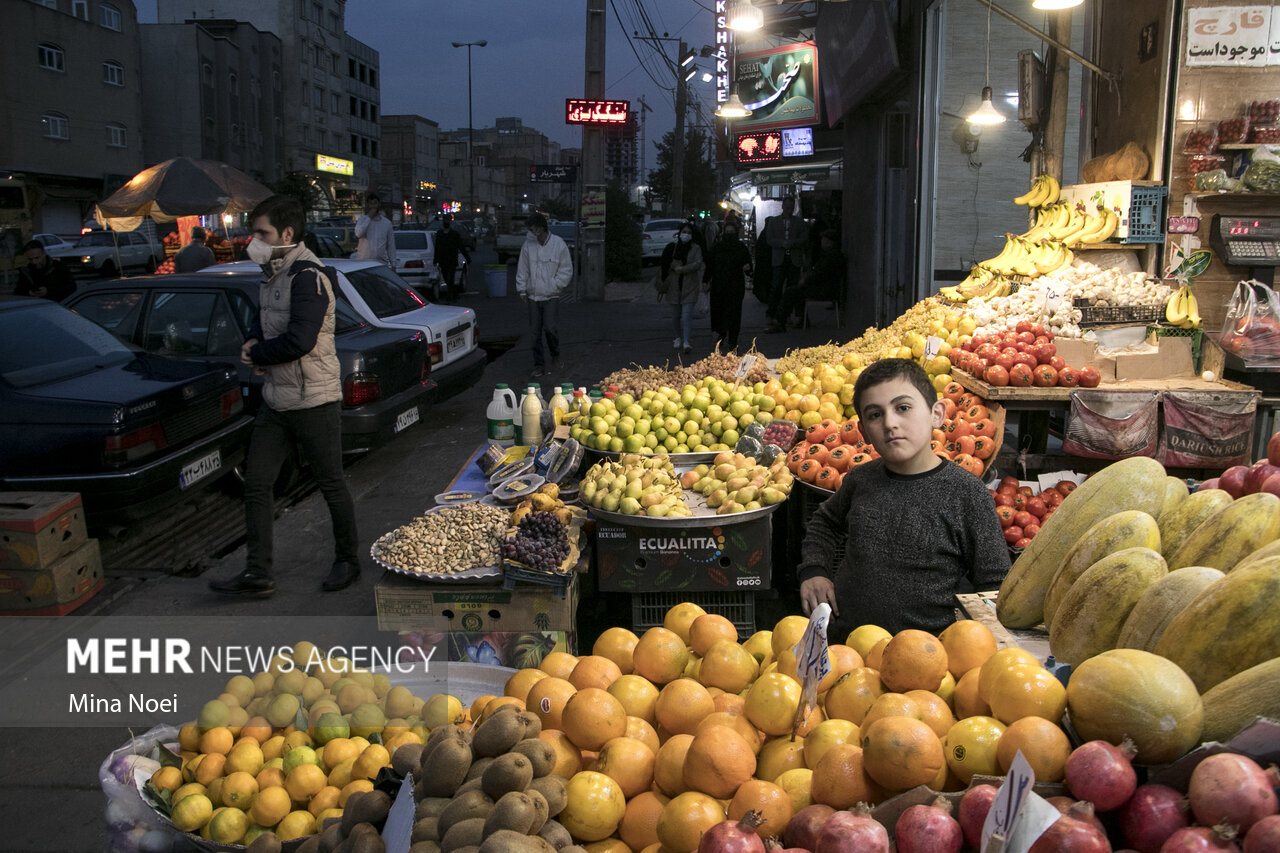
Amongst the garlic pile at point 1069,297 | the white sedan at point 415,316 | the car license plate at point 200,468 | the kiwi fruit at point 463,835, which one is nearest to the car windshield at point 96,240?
the white sedan at point 415,316

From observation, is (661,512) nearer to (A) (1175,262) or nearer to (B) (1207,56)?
(A) (1175,262)

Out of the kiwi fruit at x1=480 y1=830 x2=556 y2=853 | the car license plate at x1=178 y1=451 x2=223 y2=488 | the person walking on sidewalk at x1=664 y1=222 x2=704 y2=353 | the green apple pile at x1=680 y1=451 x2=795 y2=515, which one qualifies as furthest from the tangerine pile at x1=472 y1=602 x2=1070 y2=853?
the person walking on sidewalk at x1=664 y1=222 x2=704 y2=353

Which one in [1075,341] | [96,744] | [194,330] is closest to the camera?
[96,744]

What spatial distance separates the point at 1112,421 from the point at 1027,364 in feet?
1.98

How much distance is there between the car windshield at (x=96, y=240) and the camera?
26.6 m

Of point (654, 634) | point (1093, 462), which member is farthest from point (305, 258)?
point (1093, 462)

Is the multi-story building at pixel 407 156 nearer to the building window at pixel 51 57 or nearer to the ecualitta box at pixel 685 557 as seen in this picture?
the building window at pixel 51 57

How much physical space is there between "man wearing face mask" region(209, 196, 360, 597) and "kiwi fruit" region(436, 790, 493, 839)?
3650mm

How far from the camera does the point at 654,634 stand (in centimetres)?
252

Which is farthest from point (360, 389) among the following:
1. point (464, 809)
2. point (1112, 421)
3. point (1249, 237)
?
point (1249, 237)

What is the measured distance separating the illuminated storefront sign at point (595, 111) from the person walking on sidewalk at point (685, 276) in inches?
226

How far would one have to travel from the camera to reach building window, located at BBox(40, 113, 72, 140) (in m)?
36.1

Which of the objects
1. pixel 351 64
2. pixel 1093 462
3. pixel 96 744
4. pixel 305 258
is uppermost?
pixel 351 64

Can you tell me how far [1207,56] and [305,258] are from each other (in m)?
6.28
